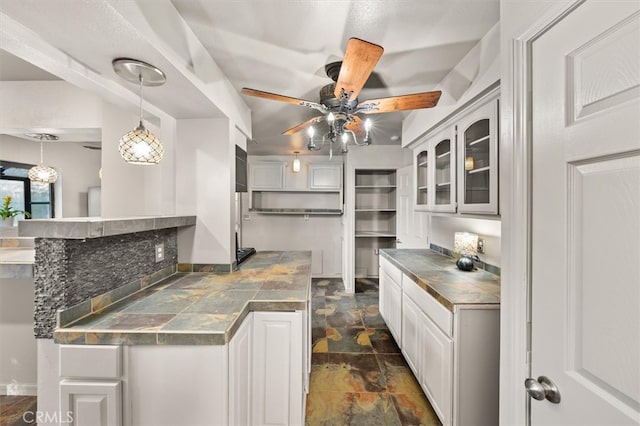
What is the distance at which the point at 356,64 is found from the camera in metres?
1.41

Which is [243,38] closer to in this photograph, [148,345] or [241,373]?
[148,345]

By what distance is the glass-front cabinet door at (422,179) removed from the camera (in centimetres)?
271

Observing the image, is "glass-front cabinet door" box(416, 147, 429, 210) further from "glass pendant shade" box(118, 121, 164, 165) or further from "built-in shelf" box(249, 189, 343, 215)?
"glass pendant shade" box(118, 121, 164, 165)

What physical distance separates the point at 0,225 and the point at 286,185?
158 inches

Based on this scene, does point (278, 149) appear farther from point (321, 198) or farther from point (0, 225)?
point (0, 225)

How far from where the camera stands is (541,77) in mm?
830

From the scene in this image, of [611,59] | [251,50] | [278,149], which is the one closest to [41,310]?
[251,50]

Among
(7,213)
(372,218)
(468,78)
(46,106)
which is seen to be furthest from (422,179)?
(7,213)

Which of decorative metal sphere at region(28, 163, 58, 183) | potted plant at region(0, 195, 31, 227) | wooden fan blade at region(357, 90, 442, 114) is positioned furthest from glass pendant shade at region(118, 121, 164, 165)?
potted plant at region(0, 195, 31, 227)

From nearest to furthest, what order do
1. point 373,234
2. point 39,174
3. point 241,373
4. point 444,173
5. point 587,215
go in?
point 587,215, point 241,373, point 444,173, point 39,174, point 373,234

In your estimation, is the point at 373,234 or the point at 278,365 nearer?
the point at 278,365

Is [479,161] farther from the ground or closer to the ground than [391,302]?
farther from the ground

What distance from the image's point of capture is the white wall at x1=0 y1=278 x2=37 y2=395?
1.82 meters

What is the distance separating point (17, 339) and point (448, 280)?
307 centimetres
